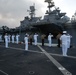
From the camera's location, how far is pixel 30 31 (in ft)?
137

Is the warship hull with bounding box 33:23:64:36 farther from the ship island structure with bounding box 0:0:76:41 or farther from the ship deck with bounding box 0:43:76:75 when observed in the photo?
the ship deck with bounding box 0:43:76:75

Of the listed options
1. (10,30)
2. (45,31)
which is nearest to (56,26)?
(45,31)

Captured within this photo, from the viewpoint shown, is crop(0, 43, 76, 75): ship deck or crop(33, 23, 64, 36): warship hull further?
crop(33, 23, 64, 36): warship hull

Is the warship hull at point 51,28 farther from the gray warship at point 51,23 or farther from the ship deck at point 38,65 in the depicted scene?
the ship deck at point 38,65

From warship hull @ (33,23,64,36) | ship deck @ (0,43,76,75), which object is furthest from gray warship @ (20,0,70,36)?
ship deck @ (0,43,76,75)

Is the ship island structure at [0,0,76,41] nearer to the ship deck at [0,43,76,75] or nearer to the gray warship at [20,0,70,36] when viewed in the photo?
the gray warship at [20,0,70,36]

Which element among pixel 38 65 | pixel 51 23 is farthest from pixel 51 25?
pixel 38 65

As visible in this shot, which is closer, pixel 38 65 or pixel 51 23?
pixel 38 65

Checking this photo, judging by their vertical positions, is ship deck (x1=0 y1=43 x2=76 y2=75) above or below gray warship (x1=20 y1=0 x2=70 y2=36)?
below

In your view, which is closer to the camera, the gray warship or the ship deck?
the ship deck

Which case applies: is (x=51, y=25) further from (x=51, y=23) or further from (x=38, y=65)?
(x=38, y=65)

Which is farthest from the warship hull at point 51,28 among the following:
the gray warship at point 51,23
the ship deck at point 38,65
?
the ship deck at point 38,65

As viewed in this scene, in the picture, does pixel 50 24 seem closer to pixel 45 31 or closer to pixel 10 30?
pixel 45 31

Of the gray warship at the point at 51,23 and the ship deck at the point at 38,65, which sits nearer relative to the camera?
the ship deck at the point at 38,65
